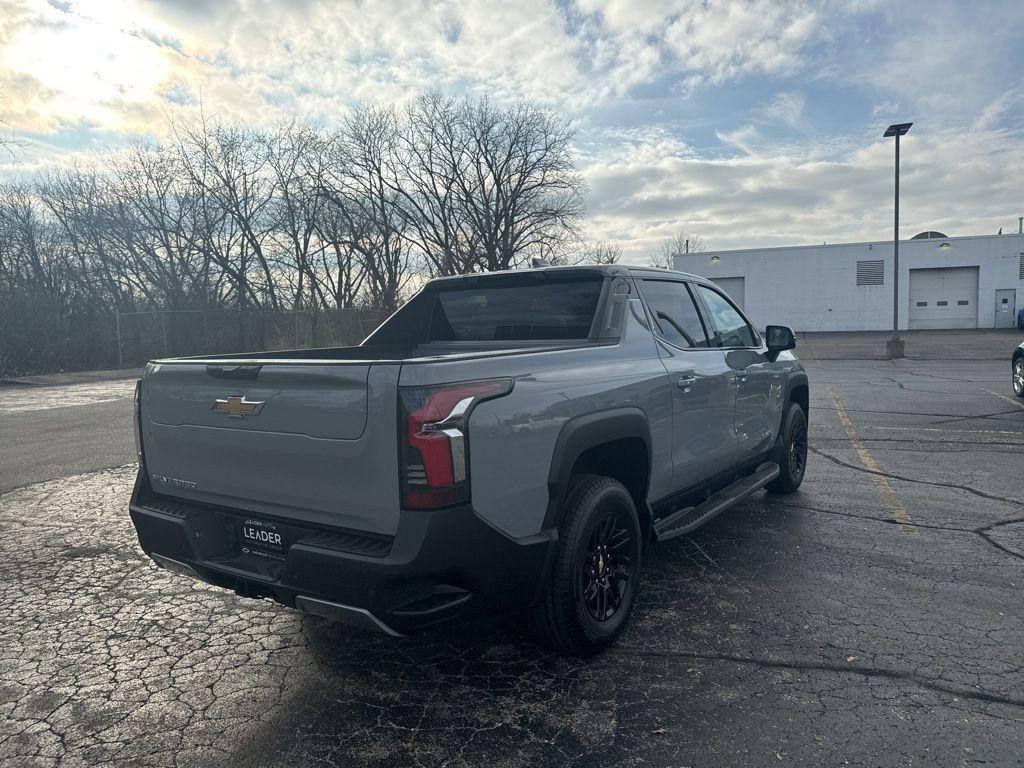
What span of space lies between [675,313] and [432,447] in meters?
2.51

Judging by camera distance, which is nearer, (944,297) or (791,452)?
(791,452)

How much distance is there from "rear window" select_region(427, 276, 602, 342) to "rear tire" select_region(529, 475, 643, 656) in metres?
1.09

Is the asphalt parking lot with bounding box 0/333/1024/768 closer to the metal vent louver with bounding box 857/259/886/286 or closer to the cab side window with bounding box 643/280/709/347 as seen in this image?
the cab side window with bounding box 643/280/709/347

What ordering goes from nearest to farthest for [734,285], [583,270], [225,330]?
[583,270] → [225,330] → [734,285]

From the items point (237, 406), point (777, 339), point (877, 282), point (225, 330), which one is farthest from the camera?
point (877, 282)

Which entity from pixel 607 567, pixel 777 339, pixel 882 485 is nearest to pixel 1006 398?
pixel 882 485

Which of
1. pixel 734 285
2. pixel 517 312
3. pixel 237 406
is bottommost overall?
pixel 237 406

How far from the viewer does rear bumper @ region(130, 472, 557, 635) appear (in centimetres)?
257

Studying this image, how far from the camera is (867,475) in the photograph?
7.05m

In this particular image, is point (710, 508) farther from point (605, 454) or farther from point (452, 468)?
point (452, 468)

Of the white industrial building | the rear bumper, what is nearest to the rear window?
the rear bumper

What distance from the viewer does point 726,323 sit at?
17.5ft

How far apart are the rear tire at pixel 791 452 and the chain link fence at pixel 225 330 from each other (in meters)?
24.1

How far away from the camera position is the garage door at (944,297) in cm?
4381
